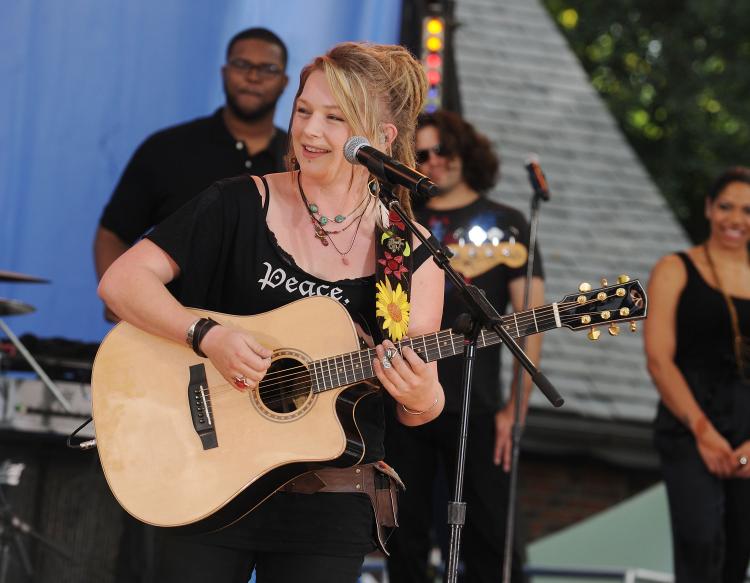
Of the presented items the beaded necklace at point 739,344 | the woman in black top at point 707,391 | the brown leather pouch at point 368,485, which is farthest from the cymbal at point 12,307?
the beaded necklace at point 739,344

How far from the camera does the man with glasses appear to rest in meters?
5.45

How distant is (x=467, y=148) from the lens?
19.2 feet

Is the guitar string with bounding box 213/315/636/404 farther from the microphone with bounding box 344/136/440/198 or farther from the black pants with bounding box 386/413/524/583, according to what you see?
the black pants with bounding box 386/413/524/583

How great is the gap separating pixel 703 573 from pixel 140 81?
11.6 feet

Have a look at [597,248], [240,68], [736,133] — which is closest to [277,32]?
[240,68]

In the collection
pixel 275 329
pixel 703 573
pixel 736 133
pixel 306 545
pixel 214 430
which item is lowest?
pixel 736 133

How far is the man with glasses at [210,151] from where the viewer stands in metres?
5.45

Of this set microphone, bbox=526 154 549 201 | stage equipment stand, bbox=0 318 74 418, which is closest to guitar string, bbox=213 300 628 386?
stage equipment stand, bbox=0 318 74 418

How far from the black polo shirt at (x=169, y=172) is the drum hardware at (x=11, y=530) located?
3.71 feet

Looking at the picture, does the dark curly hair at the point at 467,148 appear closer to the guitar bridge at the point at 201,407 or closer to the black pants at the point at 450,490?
the black pants at the point at 450,490

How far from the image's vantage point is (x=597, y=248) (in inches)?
463

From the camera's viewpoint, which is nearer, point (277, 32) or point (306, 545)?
point (306, 545)

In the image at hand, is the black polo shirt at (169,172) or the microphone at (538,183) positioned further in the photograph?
the microphone at (538,183)

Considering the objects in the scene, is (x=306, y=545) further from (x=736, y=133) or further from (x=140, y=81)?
(x=736, y=133)
